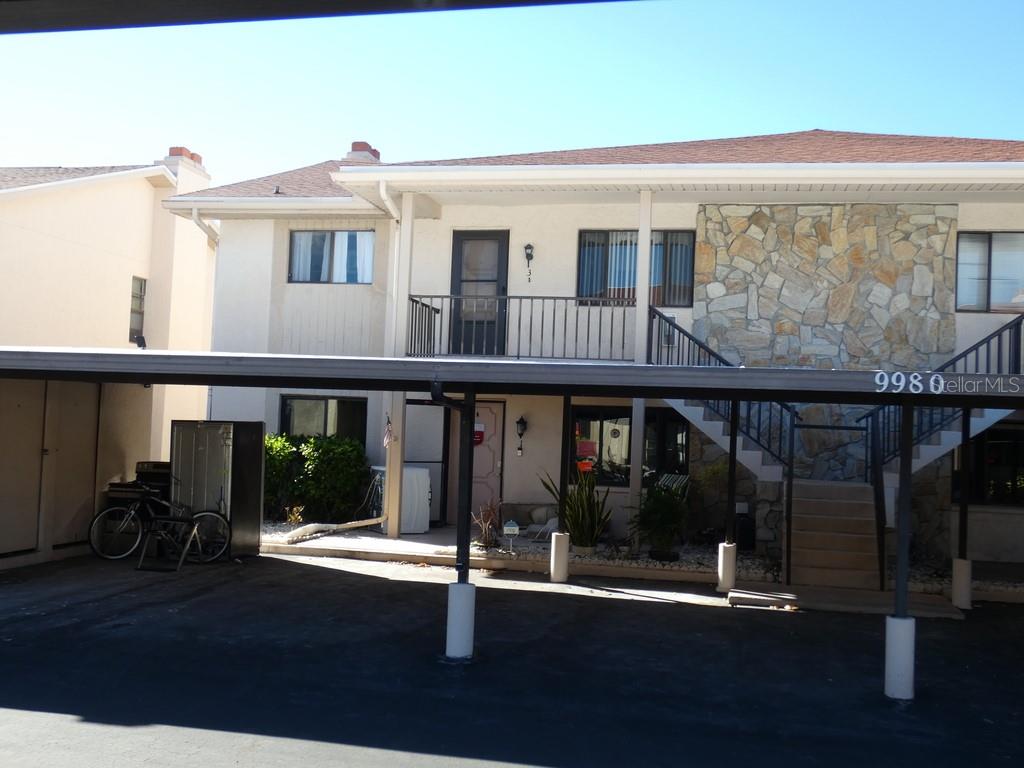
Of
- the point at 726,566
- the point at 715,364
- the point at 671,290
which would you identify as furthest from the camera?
the point at 671,290

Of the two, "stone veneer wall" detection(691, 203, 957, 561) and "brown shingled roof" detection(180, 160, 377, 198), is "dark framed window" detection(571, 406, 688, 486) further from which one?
"brown shingled roof" detection(180, 160, 377, 198)

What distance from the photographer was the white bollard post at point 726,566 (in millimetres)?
11945

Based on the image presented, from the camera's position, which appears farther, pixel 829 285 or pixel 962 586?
pixel 829 285

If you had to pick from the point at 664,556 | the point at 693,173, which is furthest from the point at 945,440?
the point at 693,173

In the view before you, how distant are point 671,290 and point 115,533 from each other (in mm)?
8957

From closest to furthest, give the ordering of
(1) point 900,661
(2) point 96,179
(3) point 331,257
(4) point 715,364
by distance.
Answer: (1) point 900,661 < (4) point 715,364 < (3) point 331,257 < (2) point 96,179

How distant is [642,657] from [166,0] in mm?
7896

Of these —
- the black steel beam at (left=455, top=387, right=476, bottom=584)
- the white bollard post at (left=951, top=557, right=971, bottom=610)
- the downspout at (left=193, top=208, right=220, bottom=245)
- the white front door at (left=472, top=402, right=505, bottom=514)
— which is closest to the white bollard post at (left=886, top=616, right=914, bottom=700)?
the black steel beam at (left=455, top=387, right=476, bottom=584)

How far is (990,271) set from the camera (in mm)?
14125

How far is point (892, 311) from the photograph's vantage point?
14.2m

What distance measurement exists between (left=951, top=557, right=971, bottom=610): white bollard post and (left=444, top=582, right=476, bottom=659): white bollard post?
6.41 meters

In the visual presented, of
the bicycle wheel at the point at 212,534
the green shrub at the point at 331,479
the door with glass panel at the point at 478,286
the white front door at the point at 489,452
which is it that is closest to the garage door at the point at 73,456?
the bicycle wheel at the point at 212,534

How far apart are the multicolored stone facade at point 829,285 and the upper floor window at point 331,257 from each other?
563 centimetres

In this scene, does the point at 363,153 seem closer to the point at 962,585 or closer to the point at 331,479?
the point at 331,479
